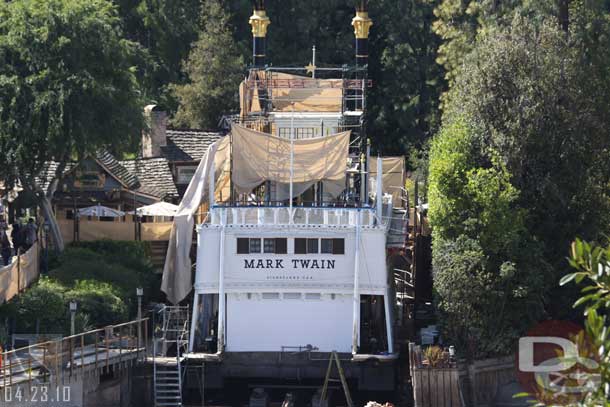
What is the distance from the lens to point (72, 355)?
110 ft

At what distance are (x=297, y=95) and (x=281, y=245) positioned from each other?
8747mm

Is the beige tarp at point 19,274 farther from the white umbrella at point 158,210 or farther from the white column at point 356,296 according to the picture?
the white column at point 356,296

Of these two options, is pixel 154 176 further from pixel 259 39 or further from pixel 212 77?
pixel 212 77

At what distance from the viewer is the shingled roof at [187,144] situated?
56966 mm

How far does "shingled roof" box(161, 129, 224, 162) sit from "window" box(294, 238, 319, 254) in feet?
62.3

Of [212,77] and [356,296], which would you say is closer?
[356,296]

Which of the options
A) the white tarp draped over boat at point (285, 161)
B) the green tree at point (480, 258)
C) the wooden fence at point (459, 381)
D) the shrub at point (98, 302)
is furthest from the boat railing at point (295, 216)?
the wooden fence at point (459, 381)

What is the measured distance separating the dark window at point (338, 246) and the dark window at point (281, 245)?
134cm

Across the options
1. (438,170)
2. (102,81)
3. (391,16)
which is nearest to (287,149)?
(438,170)

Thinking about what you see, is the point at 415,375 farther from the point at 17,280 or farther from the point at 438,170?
the point at 17,280

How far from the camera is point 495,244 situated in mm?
39438

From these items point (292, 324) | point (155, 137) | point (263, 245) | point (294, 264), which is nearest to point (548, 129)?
point (294, 264)

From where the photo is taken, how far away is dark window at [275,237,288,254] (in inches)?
1511

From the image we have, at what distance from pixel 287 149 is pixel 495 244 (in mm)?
6489
